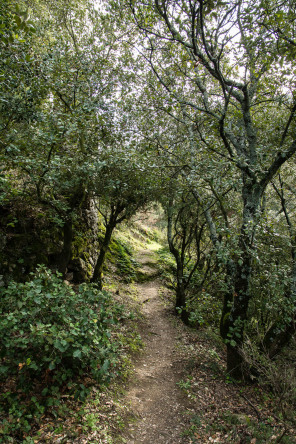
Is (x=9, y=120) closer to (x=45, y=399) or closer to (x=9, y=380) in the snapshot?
(x=9, y=380)

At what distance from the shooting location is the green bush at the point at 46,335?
3.61 meters

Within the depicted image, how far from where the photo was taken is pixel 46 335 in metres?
3.65

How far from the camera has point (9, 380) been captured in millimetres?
3906

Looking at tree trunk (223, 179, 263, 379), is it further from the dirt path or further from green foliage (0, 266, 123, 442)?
green foliage (0, 266, 123, 442)

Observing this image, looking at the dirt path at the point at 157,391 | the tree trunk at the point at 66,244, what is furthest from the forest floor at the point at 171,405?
the tree trunk at the point at 66,244

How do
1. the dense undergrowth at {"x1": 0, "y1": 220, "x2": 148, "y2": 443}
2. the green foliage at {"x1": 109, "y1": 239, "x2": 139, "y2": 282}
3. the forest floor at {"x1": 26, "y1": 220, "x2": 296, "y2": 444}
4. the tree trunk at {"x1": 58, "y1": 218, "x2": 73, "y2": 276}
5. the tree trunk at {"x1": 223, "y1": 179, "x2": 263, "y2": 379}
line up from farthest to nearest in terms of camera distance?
the green foliage at {"x1": 109, "y1": 239, "x2": 139, "y2": 282} < the tree trunk at {"x1": 58, "y1": 218, "x2": 73, "y2": 276} < the tree trunk at {"x1": 223, "y1": 179, "x2": 263, "y2": 379} < the forest floor at {"x1": 26, "y1": 220, "x2": 296, "y2": 444} < the dense undergrowth at {"x1": 0, "y1": 220, "x2": 148, "y2": 443}

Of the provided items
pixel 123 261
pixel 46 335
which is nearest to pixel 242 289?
pixel 46 335

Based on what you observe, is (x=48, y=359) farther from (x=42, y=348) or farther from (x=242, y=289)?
(x=242, y=289)

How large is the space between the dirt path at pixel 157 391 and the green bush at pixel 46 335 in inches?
52.4

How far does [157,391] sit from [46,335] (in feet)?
11.1

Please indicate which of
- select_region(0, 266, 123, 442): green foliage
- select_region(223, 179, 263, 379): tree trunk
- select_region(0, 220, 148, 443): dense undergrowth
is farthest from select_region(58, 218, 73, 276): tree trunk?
select_region(223, 179, 263, 379): tree trunk

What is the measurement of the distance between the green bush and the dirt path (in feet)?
4.37

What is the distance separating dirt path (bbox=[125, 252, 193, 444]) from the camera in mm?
4340

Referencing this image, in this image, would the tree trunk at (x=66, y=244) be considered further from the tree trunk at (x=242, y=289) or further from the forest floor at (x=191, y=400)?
the tree trunk at (x=242, y=289)
